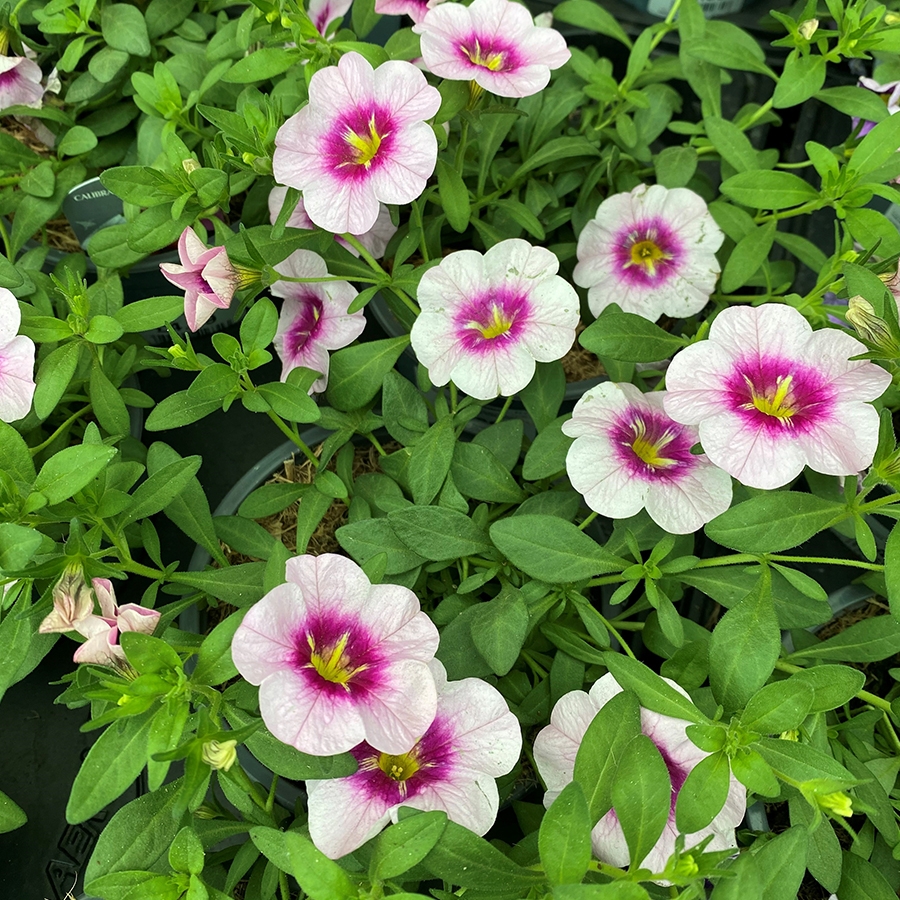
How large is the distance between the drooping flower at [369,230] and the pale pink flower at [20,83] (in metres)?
0.43

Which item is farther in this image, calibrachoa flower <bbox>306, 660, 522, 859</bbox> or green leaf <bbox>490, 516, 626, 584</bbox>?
green leaf <bbox>490, 516, 626, 584</bbox>

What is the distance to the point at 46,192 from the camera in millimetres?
1282

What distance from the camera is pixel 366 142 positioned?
1.01 meters

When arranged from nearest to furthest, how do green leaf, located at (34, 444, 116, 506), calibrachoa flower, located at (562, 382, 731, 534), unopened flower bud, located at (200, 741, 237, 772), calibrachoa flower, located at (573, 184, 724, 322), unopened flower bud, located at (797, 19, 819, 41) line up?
unopened flower bud, located at (200, 741, 237, 772)
green leaf, located at (34, 444, 116, 506)
calibrachoa flower, located at (562, 382, 731, 534)
unopened flower bud, located at (797, 19, 819, 41)
calibrachoa flower, located at (573, 184, 724, 322)

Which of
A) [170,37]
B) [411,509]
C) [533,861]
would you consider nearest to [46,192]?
[170,37]

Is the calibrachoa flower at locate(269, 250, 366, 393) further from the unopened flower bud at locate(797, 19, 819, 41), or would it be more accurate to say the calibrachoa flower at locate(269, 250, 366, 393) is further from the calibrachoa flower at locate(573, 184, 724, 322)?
the unopened flower bud at locate(797, 19, 819, 41)

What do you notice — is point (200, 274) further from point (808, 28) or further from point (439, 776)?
point (808, 28)

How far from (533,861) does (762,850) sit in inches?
8.6

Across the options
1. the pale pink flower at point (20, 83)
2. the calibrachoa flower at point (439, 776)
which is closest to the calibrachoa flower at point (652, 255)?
the calibrachoa flower at point (439, 776)

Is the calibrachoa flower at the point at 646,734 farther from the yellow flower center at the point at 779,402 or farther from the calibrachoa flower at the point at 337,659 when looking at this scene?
the yellow flower center at the point at 779,402

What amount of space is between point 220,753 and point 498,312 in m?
0.60

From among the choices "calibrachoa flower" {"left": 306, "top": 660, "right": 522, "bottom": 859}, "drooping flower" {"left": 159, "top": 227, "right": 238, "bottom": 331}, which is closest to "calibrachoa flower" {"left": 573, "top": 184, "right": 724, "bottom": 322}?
"drooping flower" {"left": 159, "top": 227, "right": 238, "bottom": 331}

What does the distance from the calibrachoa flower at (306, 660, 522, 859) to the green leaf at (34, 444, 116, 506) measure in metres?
0.36

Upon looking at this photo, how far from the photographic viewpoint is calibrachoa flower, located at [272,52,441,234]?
3.17ft
